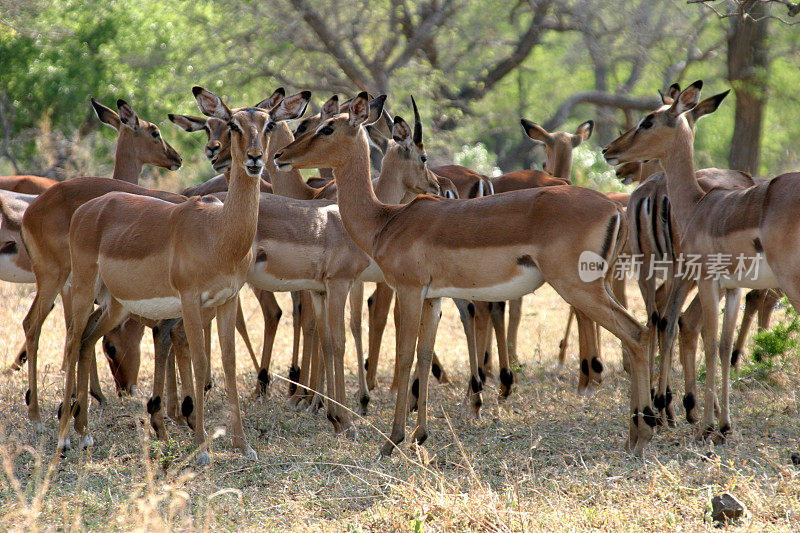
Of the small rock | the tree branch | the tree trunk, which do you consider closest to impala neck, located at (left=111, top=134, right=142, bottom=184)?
the small rock

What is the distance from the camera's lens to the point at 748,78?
1061 centimetres

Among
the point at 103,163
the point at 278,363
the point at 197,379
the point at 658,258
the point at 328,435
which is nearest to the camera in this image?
the point at 197,379

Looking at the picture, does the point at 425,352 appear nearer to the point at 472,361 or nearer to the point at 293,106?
the point at 472,361

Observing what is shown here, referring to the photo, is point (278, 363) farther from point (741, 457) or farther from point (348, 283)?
point (741, 457)

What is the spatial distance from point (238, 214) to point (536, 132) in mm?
4622

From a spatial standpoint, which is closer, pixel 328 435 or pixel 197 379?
pixel 197 379

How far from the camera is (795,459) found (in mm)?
4684

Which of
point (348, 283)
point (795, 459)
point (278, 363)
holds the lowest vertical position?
point (278, 363)

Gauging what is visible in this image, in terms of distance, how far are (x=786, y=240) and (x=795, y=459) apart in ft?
3.89

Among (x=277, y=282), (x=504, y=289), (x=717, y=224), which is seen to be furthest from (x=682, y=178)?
(x=277, y=282)

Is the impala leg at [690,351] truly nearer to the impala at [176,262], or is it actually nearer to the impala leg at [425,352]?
the impala leg at [425,352]

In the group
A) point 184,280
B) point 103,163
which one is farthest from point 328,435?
point 103,163

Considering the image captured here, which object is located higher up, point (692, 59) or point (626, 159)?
point (692, 59)

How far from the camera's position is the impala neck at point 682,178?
5.72 meters
